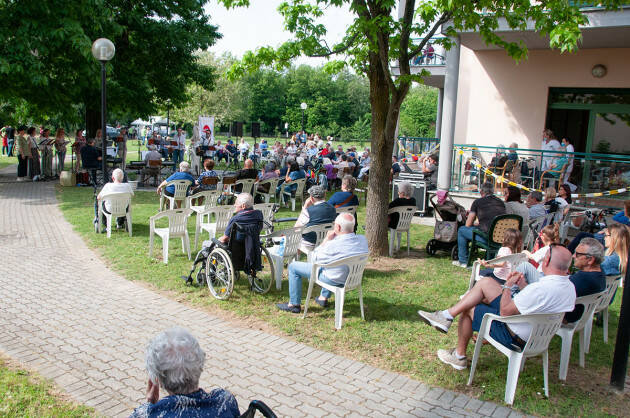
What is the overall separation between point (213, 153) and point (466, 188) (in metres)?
14.9

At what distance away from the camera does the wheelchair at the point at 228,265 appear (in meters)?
6.28

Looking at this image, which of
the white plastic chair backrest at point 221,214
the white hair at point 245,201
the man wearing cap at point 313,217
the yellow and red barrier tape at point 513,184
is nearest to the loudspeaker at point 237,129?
the yellow and red barrier tape at point 513,184

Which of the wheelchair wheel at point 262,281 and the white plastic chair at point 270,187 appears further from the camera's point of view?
the white plastic chair at point 270,187

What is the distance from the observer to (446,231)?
8.95m

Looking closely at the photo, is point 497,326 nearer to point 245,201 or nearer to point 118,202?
point 245,201

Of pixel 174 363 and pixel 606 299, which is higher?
pixel 174 363

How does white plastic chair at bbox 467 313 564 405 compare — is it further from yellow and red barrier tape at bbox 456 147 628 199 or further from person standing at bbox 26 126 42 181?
person standing at bbox 26 126 42 181

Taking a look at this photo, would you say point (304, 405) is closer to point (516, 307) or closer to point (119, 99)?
point (516, 307)

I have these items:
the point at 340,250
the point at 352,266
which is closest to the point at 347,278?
the point at 352,266

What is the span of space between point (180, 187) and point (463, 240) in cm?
601

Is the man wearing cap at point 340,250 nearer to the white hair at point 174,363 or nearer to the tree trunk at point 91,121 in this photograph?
the white hair at point 174,363

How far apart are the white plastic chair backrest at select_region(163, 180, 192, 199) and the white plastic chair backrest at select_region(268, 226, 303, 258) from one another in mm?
4784

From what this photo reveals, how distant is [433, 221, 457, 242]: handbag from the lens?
8914mm

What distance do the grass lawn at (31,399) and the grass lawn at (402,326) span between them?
7.13 ft
